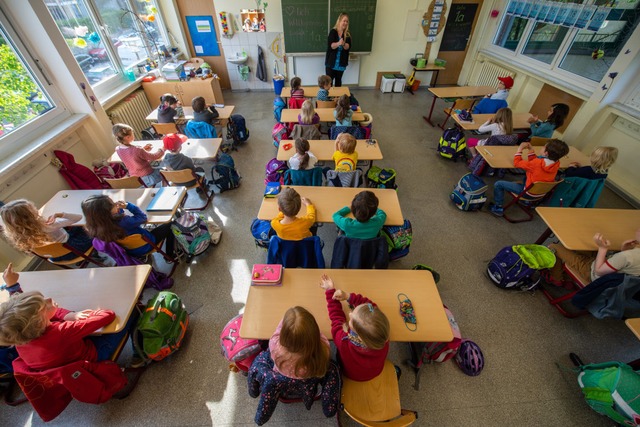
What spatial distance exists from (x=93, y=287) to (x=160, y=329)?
52 centimetres

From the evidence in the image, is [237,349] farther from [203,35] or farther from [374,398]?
[203,35]

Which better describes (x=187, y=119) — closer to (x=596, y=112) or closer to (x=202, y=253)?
(x=202, y=253)

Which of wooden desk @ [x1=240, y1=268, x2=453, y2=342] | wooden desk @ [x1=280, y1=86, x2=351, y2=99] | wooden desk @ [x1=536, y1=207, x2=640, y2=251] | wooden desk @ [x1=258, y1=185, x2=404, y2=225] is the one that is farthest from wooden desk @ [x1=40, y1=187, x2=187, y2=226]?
wooden desk @ [x1=536, y1=207, x2=640, y2=251]

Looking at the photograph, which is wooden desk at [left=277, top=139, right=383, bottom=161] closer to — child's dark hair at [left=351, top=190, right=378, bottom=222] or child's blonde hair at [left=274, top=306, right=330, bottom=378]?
child's dark hair at [left=351, top=190, right=378, bottom=222]

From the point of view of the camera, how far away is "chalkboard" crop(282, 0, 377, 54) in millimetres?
5668

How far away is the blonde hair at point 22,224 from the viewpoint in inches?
73.4

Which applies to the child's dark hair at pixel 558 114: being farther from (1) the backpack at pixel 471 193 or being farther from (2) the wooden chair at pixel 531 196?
(1) the backpack at pixel 471 193

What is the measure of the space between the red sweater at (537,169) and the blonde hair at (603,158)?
291mm

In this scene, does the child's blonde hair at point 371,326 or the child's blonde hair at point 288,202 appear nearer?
the child's blonde hair at point 371,326

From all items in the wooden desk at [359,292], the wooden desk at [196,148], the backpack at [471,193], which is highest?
the wooden desk at [359,292]

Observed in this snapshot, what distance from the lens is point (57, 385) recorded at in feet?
5.43

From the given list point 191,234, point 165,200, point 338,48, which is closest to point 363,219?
point 191,234

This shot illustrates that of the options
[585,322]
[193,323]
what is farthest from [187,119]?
[585,322]

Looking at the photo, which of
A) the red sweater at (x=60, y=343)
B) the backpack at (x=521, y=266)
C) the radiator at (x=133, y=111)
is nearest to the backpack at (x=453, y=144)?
the backpack at (x=521, y=266)
